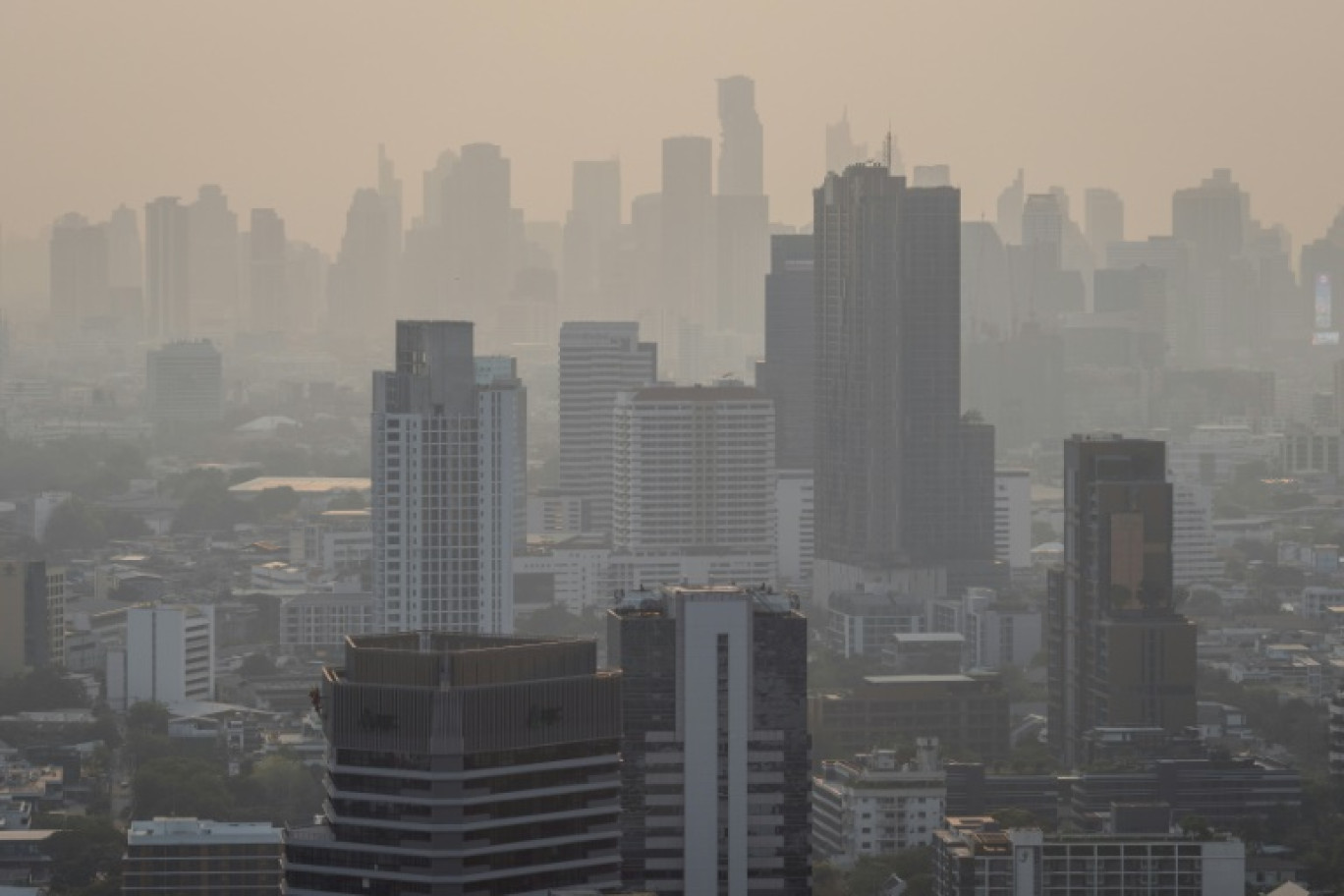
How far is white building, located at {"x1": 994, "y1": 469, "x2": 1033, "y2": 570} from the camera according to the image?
44.2 meters

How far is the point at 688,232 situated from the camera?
2926 inches

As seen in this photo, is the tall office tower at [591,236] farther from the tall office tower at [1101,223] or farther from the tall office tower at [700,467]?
A: the tall office tower at [700,467]

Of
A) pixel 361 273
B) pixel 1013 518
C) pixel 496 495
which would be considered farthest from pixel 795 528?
pixel 361 273

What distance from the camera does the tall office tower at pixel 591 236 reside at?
77.1 m

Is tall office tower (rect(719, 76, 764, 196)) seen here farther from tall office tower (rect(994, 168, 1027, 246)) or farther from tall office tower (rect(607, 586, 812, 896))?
tall office tower (rect(607, 586, 812, 896))

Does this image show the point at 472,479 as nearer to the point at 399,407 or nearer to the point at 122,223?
the point at 399,407

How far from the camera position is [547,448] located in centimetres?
5556

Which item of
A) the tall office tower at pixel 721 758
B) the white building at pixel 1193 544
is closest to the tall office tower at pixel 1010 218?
the white building at pixel 1193 544

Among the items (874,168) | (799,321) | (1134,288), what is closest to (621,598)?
(874,168)

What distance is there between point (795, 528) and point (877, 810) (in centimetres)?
1871

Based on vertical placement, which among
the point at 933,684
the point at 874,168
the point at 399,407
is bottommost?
the point at 933,684

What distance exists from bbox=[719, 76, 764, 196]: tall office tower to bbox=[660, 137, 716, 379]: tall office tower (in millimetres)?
523

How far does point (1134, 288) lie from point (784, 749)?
192ft

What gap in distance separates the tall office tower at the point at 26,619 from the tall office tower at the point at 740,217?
112 feet
